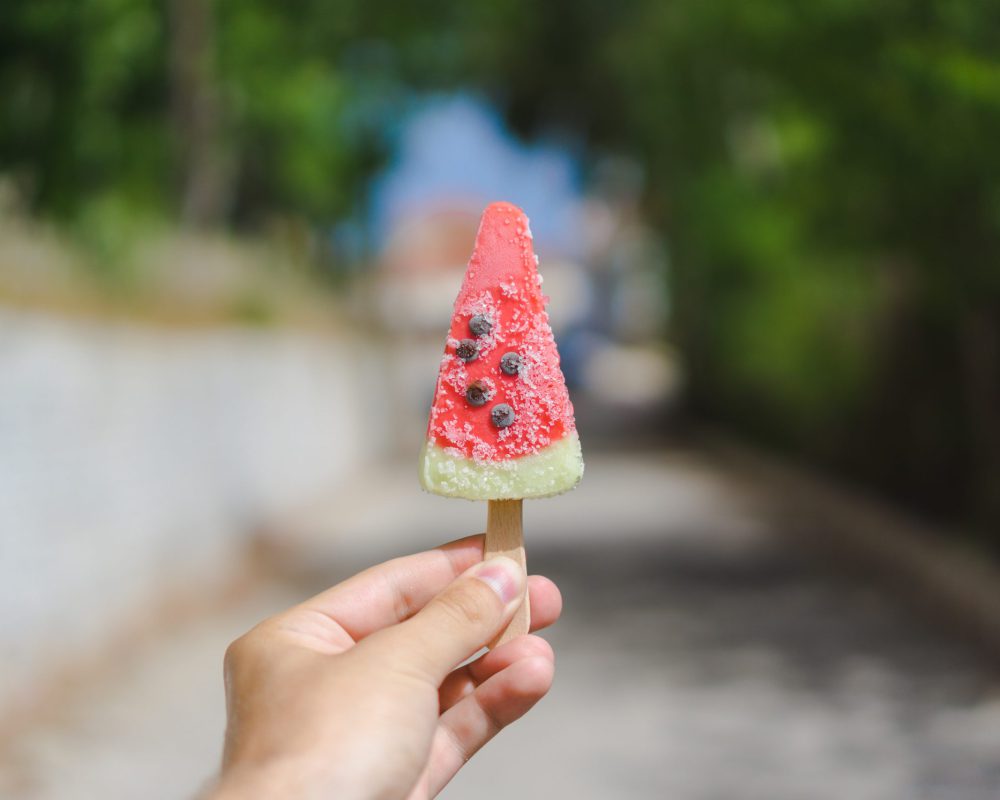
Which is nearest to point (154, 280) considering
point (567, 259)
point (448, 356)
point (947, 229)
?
point (947, 229)

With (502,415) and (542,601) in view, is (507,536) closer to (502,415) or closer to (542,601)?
(502,415)

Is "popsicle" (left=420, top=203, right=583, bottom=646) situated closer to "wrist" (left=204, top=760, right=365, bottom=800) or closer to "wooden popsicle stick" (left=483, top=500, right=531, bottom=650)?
"wooden popsicle stick" (left=483, top=500, right=531, bottom=650)

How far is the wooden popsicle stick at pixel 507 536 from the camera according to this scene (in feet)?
8.20

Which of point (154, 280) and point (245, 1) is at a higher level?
point (245, 1)

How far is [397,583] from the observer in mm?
2691

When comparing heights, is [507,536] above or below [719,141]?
below

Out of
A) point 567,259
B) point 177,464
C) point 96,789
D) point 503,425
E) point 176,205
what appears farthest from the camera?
point 567,259

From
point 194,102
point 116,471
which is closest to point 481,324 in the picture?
point 116,471

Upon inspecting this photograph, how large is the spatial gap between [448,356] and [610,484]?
15.6m

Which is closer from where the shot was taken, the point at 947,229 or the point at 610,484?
the point at 947,229

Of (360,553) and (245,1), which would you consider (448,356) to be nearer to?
(360,553)

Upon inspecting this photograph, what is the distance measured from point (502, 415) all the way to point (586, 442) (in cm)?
2260

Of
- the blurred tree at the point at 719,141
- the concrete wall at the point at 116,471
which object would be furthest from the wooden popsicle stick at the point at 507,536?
the concrete wall at the point at 116,471

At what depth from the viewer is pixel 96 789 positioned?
6078mm
